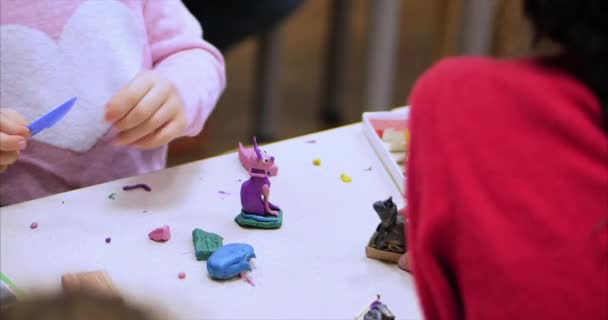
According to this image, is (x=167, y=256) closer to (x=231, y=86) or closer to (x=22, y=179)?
(x=22, y=179)

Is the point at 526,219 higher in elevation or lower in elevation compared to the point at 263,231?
higher

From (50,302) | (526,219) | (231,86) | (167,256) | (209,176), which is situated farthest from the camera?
(231,86)

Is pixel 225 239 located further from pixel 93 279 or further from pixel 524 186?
pixel 524 186

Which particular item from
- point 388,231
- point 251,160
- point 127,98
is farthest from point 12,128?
point 388,231

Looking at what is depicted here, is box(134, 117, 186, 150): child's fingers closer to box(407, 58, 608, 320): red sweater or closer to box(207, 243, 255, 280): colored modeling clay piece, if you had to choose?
box(207, 243, 255, 280): colored modeling clay piece

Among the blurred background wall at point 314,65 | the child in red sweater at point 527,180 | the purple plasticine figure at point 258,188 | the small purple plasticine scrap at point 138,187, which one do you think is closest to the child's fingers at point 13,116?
the small purple plasticine scrap at point 138,187

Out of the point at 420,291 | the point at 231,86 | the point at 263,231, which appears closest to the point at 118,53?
the point at 263,231

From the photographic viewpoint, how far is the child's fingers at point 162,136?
811 millimetres

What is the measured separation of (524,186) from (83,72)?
596 millimetres

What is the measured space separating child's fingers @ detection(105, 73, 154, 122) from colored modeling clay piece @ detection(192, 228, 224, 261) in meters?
0.14

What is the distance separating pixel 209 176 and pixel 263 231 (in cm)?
11

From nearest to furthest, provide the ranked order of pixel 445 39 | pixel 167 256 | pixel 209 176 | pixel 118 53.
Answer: pixel 167 256 < pixel 209 176 < pixel 118 53 < pixel 445 39

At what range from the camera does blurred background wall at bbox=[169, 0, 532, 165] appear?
194 centimetres

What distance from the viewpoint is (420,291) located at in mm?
462
